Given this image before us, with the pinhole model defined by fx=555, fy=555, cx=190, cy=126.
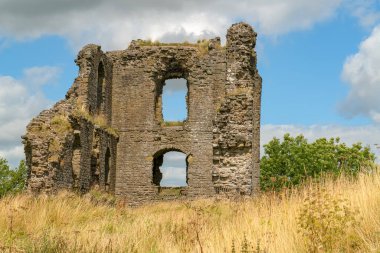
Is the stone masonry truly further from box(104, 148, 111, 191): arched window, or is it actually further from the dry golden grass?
the dry golden grass

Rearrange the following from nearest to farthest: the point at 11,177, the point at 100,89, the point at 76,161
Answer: the point at 76,161 < the point at 100,89 < the point at 11,177

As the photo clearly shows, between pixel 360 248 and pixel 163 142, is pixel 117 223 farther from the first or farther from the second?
pixel 163 142

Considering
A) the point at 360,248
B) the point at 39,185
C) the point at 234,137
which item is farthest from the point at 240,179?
the point at 360,248

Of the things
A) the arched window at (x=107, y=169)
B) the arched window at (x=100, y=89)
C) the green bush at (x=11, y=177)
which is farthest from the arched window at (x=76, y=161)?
the green bush at (x=11, y=177)

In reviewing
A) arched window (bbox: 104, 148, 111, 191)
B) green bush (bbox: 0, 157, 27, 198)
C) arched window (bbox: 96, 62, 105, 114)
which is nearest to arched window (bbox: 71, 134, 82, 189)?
arched window (bbox: 104, 148, 111, 191)

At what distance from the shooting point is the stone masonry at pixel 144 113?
19188 mm

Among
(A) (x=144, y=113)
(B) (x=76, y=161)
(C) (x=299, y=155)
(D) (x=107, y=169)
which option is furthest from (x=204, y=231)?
(C) (x=299, y=155)

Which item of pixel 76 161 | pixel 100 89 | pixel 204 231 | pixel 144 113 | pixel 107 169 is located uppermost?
pixel 100 89

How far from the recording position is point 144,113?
2264 centimetres

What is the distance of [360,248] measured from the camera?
6125 mm

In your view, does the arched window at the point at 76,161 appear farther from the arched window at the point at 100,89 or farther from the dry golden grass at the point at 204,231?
the dry golden grass at the point at 204,231

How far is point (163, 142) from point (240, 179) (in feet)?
23.6

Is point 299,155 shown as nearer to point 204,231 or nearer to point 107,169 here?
point 107,169

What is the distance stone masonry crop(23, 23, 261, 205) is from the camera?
63.0 feet
